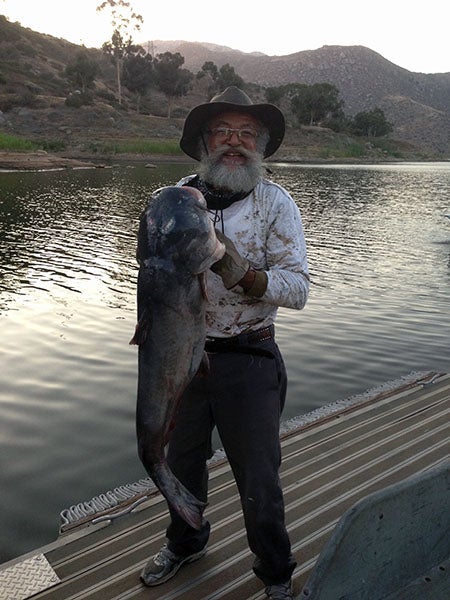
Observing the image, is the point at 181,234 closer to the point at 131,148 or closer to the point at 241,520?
the point at 241,520

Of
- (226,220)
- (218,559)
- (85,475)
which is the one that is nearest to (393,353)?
(85,475)

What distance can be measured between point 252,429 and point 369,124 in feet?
416

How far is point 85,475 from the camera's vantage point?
6395 millimetres

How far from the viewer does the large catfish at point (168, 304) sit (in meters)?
2.71

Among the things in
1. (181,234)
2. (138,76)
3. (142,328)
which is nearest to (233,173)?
(181,234)

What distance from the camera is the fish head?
8.82 ft

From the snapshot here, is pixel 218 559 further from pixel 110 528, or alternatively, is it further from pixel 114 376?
pixel 114 376

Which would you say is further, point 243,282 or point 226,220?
point 226,220

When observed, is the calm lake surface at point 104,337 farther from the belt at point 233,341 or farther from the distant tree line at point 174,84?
the distant tree line at point 174,84

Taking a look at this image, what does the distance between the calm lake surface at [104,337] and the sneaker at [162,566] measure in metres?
2.01

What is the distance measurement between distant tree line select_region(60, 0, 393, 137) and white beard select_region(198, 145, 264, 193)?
9228cm

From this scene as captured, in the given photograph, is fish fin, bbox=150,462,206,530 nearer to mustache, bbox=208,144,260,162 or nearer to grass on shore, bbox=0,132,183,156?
mustache, bbox=208,144,260,162

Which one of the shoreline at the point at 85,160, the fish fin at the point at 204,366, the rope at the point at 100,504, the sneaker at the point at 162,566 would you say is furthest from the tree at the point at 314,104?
the fish fin at the point at 204,366

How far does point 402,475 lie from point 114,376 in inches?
206
